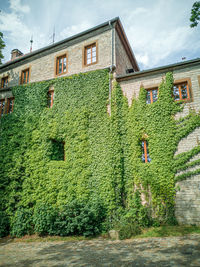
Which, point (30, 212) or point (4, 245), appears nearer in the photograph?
point (4, 245)

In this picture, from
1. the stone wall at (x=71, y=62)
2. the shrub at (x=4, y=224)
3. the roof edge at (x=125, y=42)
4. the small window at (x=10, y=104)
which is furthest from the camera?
the small window at (x=10, y=104)

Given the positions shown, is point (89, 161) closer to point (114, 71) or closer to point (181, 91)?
point (114, 71)

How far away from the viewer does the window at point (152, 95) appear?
972cm

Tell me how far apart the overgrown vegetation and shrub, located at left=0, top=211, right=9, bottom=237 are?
51mm

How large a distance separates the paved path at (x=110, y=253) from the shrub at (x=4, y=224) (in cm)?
213

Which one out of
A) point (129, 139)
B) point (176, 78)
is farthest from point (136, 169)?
point (176, 78)

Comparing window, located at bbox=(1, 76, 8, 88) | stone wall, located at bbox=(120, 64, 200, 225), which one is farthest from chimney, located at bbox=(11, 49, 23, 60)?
stone wall, located at bbox=(120, 64, 200, 225)

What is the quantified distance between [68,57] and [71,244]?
36.3 ft

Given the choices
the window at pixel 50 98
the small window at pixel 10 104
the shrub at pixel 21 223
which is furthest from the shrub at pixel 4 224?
the small window at pixel 10 104

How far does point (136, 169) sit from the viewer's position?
8.95 m

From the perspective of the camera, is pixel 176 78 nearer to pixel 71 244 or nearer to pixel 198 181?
pixel 198 181

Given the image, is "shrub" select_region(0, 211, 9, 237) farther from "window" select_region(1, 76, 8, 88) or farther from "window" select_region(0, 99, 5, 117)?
"window" select_region(1, 76, 8, 88)

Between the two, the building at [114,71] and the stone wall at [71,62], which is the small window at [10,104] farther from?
the stone wall at [71,62]

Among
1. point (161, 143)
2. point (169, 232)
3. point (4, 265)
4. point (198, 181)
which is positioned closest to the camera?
point (4, 265)
